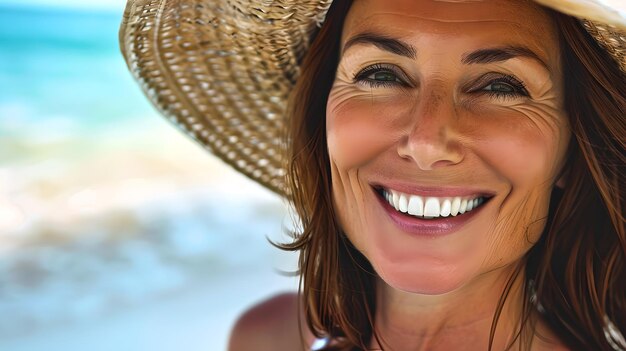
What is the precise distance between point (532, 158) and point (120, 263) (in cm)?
579

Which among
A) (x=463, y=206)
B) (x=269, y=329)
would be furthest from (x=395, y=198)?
(x=269, y=329)

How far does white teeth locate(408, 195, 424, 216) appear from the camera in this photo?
4.67 ft

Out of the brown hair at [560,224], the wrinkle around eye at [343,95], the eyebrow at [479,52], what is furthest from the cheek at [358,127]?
the brown hair at [560,224]

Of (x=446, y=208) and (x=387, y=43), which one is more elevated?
(x=387, y=43)

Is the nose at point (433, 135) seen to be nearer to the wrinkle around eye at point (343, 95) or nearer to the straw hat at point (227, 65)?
Result: the wrinkle around eye at point (343, 95)

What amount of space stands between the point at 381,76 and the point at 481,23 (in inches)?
9.1

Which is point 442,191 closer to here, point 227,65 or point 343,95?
point 343,95

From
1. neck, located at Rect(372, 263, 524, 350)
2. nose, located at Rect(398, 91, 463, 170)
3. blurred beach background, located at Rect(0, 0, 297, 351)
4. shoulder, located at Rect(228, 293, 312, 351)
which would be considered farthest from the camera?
blurred beach background, located at Rect(0, 0, 297, 351)

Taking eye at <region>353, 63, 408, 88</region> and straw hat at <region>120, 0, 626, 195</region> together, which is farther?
straw hat at <region>120, 0, 626, 195</region>

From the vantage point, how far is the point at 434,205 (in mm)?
1413

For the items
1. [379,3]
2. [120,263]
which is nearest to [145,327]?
[120,263]

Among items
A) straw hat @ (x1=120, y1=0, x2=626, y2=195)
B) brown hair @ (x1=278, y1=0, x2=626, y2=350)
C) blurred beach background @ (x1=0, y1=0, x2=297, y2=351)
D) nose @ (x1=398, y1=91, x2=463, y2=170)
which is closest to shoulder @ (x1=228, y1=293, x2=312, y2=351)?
brown hair @ (x1=278, y1=0, x2=626, y2=350)

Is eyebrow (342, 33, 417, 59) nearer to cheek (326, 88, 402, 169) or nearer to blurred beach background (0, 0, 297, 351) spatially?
cheek (326, 88, 402, 169)

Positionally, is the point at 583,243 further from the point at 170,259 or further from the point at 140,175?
the point at 140,175
